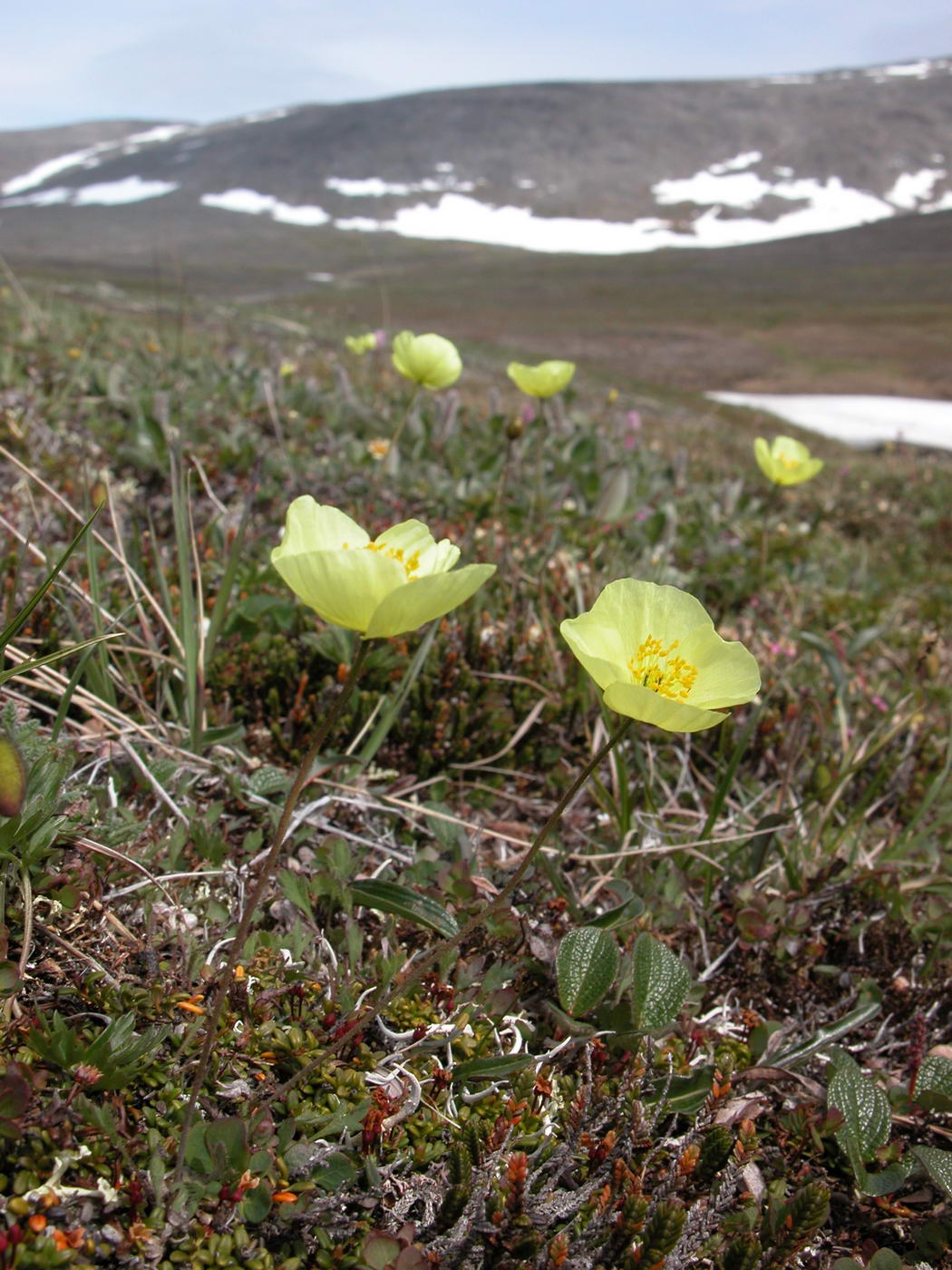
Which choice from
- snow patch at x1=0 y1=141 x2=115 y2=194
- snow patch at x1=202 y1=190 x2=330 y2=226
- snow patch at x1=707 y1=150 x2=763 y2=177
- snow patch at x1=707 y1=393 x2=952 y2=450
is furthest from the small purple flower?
snow patch at x1=0 y1=141 x2=115 y2=194

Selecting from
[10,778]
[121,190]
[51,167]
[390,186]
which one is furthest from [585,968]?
[51,167]

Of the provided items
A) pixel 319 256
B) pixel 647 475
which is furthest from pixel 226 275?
pixel 647 475

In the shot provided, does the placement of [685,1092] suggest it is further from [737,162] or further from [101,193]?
[737,162]

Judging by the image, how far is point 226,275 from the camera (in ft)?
222

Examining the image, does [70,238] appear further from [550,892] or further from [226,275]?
[550,892]

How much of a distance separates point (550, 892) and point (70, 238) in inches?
4430

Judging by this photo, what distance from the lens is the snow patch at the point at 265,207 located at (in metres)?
117

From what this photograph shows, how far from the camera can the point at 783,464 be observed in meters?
3.12

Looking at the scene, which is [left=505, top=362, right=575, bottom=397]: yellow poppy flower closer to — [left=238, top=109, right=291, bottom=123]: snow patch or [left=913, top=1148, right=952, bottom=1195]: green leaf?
[left=913, top=1148, right=952, bottom=1195]: green leaf

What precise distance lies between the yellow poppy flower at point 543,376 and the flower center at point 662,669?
198 centimetres

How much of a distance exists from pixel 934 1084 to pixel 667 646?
0.99 meters

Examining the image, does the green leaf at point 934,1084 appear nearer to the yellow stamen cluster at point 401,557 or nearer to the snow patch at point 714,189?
the yellow stamen cluster at point 401,557

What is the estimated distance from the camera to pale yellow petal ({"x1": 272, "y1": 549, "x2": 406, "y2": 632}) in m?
1.06

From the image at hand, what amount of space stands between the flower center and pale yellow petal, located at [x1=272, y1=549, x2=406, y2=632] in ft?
1.54
